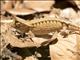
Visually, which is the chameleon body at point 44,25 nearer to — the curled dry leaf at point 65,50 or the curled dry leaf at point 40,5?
the curled dry leaf at point 65,50

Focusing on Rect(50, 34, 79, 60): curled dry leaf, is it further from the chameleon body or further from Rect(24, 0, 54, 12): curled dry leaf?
Rect(24, 0, 54, 12): curled dry leaf

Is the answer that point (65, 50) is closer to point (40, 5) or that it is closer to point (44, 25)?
point (44, 25)

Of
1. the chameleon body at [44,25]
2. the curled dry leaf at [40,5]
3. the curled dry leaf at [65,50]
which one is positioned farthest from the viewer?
the curled dry leaf at [40,5]

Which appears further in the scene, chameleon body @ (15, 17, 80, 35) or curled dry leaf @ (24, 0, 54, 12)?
curled dry leaf @ (24, 0, 54, 12)

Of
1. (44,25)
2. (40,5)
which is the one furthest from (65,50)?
(40,5)

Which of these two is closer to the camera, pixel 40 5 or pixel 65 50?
pixel 65 50

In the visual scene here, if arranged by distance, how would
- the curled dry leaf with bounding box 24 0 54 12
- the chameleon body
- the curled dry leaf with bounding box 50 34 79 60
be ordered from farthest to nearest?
the curled dry leaf with bounding box 24 0 54 12 → the chameleon body → the curled dry leaf with bounding box 50 34 79 60

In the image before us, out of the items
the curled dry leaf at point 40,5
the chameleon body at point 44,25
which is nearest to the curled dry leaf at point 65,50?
the chameleon body at point 44,25

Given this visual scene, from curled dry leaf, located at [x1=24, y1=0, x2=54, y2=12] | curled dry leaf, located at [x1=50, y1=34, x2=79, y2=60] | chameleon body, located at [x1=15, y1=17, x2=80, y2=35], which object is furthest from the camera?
curled dry leaf, located at [x1=24, y1=0, x2=54, y2=12]

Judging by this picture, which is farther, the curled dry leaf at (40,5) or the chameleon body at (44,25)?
the curled dry leaf at (40,5)

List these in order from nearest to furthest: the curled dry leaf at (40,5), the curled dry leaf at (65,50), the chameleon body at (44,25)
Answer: the curled dry leaf at (65,50), the chameleon body at (44,25), the curled dry leaf at (40,5)

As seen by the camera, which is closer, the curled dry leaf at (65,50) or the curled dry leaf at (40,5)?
the curled dry leaf at (65,50)

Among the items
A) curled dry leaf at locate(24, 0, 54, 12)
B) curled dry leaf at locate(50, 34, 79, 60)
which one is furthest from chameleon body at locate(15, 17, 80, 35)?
curled dry leaf at locate(24, 0, 54, 12)
